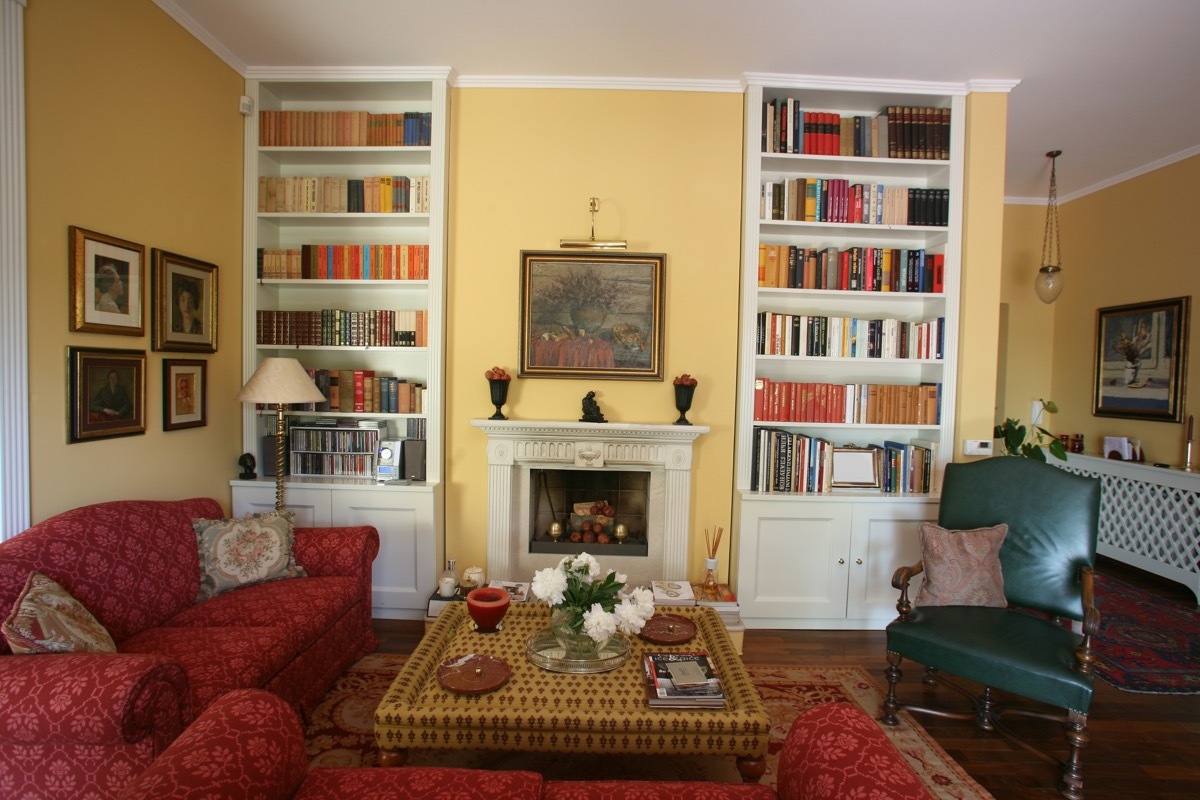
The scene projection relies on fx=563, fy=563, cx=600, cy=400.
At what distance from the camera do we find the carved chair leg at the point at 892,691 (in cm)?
243

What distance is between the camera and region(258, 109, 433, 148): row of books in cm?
338

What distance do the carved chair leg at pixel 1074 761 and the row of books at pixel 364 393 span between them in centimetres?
335

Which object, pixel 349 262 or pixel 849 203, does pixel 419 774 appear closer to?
pixel 349 262

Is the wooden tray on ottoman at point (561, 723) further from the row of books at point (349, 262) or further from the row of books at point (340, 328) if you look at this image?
the row of books at point (349, 262)

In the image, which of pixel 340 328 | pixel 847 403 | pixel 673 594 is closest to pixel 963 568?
pixel 847 403

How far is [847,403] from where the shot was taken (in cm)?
344

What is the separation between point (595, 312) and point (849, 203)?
1.68 meters

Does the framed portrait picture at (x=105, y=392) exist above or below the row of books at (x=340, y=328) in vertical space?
below

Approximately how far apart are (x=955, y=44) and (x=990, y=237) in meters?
1.08

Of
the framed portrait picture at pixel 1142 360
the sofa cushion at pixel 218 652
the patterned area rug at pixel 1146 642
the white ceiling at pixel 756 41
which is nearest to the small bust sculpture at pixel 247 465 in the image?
the sofa cushion at pixel 218 652

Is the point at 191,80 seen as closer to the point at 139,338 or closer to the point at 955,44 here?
the point at 139,338

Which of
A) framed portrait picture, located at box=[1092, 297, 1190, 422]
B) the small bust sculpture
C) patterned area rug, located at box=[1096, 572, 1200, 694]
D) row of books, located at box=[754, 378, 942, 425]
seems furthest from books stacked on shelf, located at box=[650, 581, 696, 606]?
framed portrait picture, located at box=[1092, 297, 1190, 422]

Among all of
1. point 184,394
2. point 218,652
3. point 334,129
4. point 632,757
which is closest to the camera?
point 218,652

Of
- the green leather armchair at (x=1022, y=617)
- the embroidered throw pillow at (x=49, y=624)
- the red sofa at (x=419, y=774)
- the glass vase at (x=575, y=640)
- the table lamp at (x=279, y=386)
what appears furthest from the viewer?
the table lamp at (x=279, y=386)
